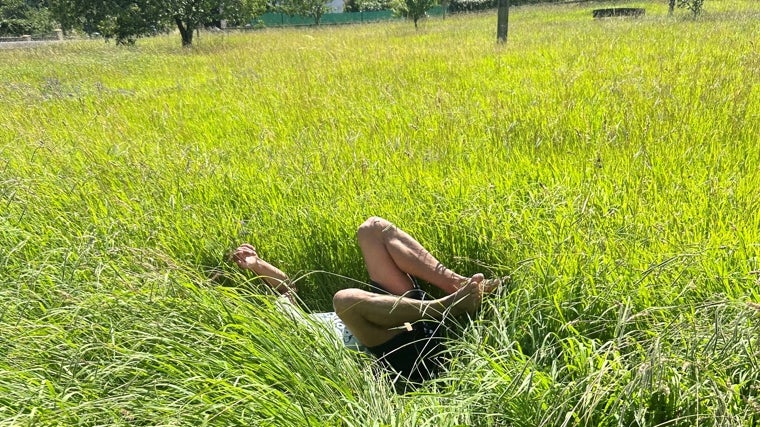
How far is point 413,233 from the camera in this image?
2938mm

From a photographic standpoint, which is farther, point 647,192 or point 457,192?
point 457,192

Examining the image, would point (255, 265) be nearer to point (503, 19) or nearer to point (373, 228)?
point (373, 228)

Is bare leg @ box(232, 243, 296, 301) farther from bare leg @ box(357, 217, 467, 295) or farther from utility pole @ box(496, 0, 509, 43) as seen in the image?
utility pole @ box(496, 0, 509, 43)

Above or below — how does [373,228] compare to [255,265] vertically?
above

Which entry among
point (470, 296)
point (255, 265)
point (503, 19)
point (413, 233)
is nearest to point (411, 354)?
point (470, 296)

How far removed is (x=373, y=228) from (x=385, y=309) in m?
0.50

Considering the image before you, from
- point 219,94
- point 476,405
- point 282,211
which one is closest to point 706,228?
point 476,405

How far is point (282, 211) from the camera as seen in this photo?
10.8 ft

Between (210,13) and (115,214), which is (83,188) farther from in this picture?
(210,13)

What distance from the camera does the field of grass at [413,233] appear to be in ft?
5.44

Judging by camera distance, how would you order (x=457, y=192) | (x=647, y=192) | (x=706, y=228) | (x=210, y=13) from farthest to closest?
(x=210, y=13), (x=457, y=192), (x=647, y=192), (x=706, y=228)

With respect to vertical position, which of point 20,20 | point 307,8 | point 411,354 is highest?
point 307,8

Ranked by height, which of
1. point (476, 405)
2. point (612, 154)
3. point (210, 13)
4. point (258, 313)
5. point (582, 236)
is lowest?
point (476, 405)

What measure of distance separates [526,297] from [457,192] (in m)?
1.02
